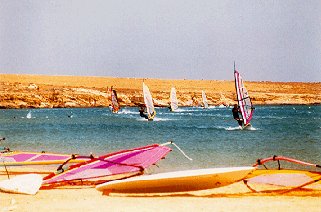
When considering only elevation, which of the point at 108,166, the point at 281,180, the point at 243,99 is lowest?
the point at 281,180

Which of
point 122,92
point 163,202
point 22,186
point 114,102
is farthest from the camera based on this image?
point 122,92

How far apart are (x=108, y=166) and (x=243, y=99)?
23.6 metres

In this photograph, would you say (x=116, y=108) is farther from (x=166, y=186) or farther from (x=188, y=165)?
(x=166, y=186)

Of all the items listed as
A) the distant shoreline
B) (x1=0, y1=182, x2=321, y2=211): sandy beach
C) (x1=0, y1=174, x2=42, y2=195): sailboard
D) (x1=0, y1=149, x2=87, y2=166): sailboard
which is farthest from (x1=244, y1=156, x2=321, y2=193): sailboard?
the distant shoreline

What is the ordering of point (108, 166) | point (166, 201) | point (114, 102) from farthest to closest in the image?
point (114, 102), point (108, 166), point (166, 201)

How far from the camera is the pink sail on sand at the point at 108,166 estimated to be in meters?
13.8

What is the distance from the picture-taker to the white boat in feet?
Answer: 39.2

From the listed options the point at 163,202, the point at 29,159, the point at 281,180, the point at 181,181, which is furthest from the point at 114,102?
the point at 163,202

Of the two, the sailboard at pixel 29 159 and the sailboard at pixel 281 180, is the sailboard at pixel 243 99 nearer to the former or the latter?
the sailboard at pixel 29 159

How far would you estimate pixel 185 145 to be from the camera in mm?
30234

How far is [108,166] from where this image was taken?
1434 centimetres

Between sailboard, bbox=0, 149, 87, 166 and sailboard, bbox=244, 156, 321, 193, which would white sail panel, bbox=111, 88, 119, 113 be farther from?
sailboard, bbox=244, 156, 321, 193

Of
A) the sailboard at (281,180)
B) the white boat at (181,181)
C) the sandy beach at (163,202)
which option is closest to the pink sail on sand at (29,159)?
the sandy beach at (163,202)

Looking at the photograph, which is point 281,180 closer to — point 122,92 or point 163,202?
point 163,202
